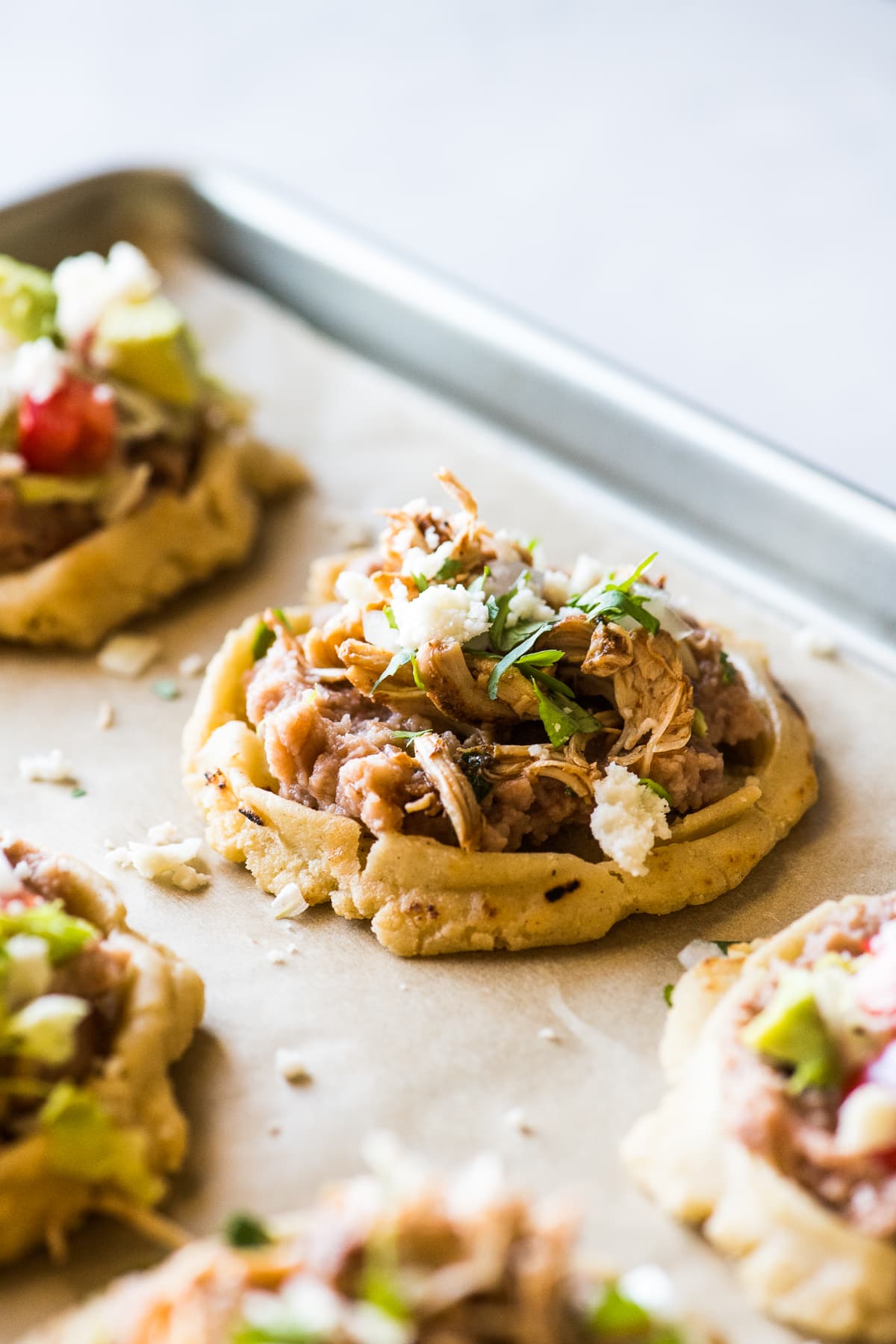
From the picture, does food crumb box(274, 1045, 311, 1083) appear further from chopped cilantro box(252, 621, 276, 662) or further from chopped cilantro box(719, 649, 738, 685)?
chopped cilantro box(719, 649, 738, 685)

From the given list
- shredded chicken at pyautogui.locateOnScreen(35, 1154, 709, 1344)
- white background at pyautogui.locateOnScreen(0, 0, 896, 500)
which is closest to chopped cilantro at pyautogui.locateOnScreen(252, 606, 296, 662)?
shredded chicken at pyautogui.locateOnScreen(35, 1154, 709, 1344)

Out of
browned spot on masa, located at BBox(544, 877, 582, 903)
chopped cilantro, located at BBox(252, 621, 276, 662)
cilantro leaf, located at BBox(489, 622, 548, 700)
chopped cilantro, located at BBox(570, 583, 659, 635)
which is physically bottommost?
browned spot on masa, located at BBox(544, 877, 582, 903)

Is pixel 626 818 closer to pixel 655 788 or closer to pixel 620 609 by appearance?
pixel 655 788

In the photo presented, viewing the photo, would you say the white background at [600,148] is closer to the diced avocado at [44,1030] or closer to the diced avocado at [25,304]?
the diced avocado at [25,304]

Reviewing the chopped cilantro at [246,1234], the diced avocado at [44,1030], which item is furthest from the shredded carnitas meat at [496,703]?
the chopped cilantro at [246,1234]

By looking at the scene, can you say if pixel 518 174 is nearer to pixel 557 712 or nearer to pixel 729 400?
pixel 729 400

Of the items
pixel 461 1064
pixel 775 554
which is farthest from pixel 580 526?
pixel 461 1064
